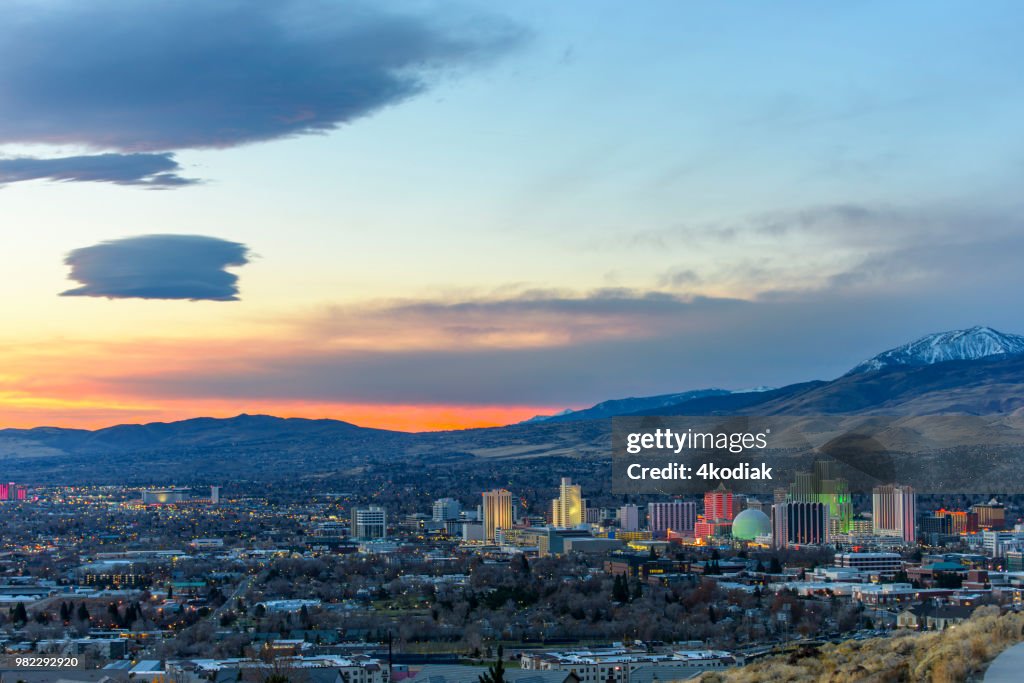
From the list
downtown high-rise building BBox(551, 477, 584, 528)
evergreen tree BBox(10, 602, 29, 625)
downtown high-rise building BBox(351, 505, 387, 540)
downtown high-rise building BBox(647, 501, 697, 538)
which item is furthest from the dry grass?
downtown high-rise building BBox(551, 477, 584, 528)

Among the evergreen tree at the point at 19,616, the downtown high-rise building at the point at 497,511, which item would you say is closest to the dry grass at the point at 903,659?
the evergreen tree at the point at 19,616

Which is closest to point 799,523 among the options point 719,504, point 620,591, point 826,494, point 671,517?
point 826,494

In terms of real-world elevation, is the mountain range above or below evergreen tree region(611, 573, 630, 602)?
above

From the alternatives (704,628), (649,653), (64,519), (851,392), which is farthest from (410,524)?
(851,392)

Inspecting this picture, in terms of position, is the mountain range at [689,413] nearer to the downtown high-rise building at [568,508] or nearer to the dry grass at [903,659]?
the downtown high-rise building at [568,508]

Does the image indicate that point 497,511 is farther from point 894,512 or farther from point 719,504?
point 894,512

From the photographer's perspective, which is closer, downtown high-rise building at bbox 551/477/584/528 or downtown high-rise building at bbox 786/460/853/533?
downtown high-rise building at bbox 786/460/853/533

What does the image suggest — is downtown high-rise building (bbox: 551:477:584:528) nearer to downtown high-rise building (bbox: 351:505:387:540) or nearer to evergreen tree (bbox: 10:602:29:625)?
downtown high-rise building (bbox: 351:505:387:540)
